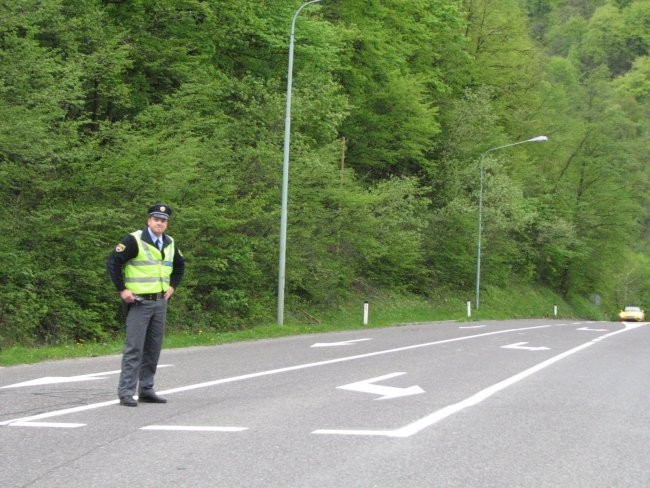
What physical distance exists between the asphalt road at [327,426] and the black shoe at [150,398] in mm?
189

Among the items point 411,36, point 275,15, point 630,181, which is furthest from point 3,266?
point 630,181

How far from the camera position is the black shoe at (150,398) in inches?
357

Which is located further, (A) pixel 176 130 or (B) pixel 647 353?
(A) pixel 176 130

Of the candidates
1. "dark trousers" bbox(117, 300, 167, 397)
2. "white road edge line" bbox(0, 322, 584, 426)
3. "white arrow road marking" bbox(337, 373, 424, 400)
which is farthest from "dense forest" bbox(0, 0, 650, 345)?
"dark trousers" bbox(117, 300, 167, 397)

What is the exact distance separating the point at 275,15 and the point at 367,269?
1190cm

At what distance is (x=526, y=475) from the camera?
606cm

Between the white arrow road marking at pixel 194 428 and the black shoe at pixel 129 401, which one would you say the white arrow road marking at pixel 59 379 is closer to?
the black shoe at pixel 129 401

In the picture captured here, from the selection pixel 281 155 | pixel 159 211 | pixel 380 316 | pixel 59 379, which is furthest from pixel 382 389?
pixel 380 316

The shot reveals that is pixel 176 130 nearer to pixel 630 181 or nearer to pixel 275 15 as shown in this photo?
pixel 275 15

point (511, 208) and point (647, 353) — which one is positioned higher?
point (511, 208)

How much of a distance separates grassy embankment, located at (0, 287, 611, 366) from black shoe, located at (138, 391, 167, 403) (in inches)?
195

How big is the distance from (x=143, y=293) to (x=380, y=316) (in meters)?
25.9

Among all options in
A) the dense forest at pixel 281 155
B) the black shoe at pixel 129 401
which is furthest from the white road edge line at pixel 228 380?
the dense forest at pixel 281 155

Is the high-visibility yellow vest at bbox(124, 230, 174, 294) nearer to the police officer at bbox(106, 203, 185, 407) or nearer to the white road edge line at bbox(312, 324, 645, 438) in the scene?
the police officer at bbox(106, 203, 185, 407)
